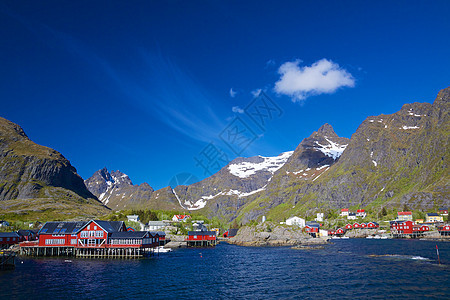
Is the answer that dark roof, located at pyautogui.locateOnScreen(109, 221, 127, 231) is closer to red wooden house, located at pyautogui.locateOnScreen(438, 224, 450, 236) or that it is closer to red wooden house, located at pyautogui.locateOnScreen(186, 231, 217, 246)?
red wooden house, located at pyautogui.locateOnScreen(186, 231, 217, 246)

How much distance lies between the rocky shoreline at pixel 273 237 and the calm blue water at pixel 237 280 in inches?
2875

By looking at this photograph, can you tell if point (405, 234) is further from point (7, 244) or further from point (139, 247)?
point (7, 244)

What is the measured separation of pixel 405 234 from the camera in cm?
18100

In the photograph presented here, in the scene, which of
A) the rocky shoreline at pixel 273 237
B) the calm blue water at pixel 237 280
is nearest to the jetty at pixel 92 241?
the calm blue water at pixel 237 280

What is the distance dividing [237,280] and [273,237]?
103315 millimetres

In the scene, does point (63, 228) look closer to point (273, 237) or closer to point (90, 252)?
point (90, 252)

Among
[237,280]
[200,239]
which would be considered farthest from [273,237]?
[237,280]

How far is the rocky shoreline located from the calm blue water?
7302 cm

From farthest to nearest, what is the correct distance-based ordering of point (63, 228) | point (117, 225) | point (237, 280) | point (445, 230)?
point (445, 230) < point (117, 225) < point (63, 228) < point (237, 280)

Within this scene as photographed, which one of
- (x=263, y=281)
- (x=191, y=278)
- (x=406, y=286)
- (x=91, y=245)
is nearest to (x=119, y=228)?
(x=91, y=245)

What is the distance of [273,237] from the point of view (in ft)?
530

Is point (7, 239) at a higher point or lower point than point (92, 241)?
higher

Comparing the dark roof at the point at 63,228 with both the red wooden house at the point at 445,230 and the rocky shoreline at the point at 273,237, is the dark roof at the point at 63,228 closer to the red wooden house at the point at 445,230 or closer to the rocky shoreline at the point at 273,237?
the rocky shoreline at the point at 273,237

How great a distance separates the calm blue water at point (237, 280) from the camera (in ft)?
162
